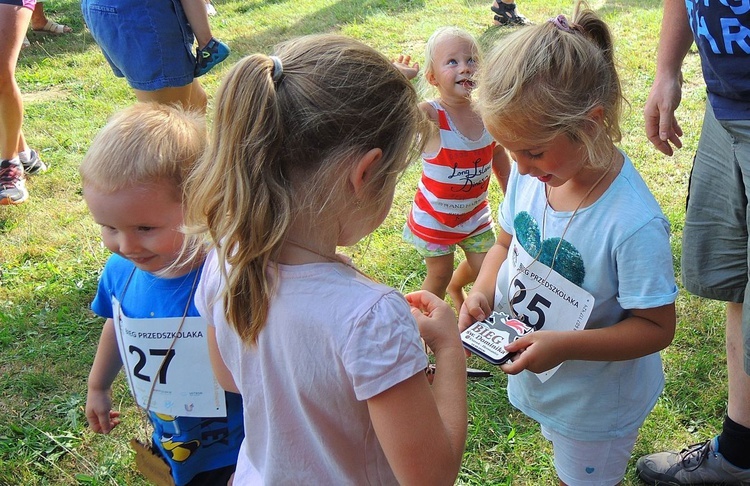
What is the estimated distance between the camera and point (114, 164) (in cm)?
157

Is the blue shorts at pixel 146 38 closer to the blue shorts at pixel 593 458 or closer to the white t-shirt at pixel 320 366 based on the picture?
the white t-shirt at pixel 320 366

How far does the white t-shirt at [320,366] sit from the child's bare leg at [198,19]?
8.40 feet

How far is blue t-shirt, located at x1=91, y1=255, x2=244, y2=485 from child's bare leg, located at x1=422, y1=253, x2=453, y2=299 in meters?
1.44

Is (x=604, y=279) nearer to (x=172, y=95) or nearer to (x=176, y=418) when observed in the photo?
(x=176, y=418)

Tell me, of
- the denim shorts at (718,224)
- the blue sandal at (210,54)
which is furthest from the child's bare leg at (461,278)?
the blue sandal at (210,54)

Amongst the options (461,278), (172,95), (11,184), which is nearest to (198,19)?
(172,95)

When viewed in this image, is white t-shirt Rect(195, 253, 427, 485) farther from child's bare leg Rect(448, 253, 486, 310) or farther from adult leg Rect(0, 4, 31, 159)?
adult leg Rect(0, 4, 31, 159)

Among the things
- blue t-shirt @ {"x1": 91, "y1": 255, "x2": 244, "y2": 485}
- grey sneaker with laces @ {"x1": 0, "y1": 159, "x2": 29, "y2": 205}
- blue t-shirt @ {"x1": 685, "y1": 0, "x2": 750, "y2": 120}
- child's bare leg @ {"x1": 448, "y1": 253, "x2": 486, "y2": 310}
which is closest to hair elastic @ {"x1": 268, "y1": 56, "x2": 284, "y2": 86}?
blue t-shirt @ {"x1": 91, "y1": 255, "x2": 244, "y2": 485}

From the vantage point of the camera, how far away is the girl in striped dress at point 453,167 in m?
2.88

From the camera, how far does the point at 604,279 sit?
1.64 metres

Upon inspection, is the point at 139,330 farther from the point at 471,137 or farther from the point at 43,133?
the point at 43,133

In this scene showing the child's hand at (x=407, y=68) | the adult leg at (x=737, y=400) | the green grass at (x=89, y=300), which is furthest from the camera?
the green grass at (x=89, y=300)

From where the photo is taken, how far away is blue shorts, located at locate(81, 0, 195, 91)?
11.3 ft

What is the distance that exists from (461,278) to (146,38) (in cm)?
195
